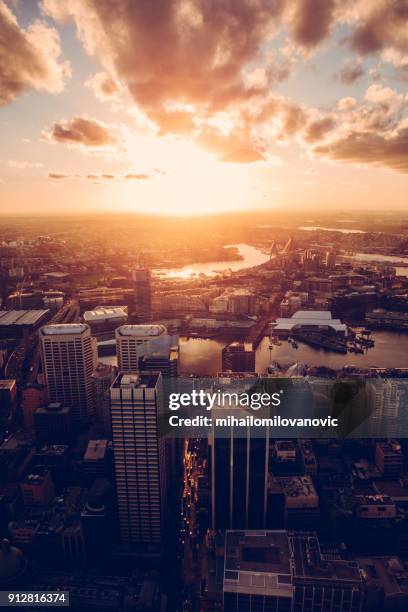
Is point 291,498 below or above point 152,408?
below

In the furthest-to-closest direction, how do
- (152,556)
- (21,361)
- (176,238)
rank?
(176,238) → (21,361) → (152,556)

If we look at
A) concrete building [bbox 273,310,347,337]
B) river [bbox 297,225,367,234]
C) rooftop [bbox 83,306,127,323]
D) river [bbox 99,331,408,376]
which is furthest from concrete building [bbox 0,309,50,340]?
river [bbox 297,225,367,234]

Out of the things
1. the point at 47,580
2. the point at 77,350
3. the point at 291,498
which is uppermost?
the point at 77,350

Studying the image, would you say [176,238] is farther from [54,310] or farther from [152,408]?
[152,408]

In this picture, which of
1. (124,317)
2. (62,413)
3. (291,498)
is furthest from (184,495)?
(124,317)

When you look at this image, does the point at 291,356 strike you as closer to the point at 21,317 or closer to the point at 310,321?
the point at 310,321

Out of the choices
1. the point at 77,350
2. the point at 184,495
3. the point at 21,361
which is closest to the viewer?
the point at 184,495

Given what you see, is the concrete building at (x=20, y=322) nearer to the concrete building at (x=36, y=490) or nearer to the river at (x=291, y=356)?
the river at (x=291, y=356)
